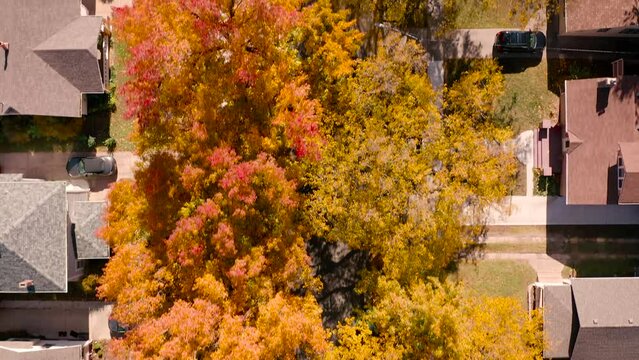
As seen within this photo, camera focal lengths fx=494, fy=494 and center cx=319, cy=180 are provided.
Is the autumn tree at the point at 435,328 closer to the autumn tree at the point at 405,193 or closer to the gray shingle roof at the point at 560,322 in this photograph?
the autumn tree at the point at 405,193

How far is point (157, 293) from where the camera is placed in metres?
27.8

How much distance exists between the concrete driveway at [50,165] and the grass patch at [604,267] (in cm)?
3264

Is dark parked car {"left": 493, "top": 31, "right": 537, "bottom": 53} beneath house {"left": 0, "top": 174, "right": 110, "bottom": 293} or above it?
above

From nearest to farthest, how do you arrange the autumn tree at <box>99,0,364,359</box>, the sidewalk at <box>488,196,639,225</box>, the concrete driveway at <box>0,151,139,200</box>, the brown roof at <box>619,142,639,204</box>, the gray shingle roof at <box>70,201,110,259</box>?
the autumn tree at <box>99,0,364,359</box>
the brown roof at <box>619,142,639,204</box>
the gray shingle roof at <box>70,201,110,259</box>
the sidewalk at <box>488,196,639,225</box>
the concrete driveway at <box>0,151,139,200</box>

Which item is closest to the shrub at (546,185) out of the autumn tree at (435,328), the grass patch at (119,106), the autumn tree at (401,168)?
the autumn tree at (401,168)

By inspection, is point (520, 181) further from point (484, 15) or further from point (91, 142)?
point (91, 142)

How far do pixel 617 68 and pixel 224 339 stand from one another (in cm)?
3077

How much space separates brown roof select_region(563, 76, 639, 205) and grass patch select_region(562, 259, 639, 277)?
17.6 ft

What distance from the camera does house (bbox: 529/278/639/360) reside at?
31906 mm

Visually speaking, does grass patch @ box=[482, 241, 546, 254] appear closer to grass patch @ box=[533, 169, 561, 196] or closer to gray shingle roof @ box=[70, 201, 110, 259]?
grass patch @ box=[533, 169, 561, 196]

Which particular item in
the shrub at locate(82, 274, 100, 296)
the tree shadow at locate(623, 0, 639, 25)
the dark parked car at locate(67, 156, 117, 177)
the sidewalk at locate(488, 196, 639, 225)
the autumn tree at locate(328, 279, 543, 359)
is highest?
the tree shadow at locate(623, 0, 639, 25)

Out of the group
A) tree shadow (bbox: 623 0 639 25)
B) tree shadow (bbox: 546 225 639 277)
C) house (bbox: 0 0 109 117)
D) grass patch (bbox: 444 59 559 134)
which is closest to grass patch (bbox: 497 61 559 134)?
grass patch (bbox: 444 59 559 134)

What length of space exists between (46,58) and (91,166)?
7.78m

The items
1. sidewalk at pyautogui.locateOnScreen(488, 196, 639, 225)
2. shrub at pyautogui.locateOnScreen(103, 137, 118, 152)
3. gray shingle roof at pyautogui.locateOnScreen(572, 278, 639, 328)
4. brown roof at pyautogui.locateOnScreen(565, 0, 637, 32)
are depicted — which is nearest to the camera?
brown roof at pyautogui.locateOnScreen(565, 0, 637, 32)
